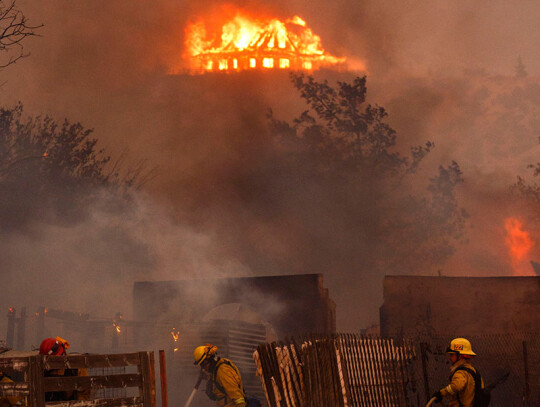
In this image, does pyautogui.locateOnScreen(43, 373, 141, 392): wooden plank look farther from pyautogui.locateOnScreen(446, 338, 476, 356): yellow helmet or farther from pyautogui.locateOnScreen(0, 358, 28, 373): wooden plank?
pyautogui.locateOnScreen(446, 338, 476, 356): yellow helmet

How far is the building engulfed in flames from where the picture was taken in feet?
189

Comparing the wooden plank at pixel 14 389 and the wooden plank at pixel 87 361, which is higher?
the wooden plank at pixel 87 361

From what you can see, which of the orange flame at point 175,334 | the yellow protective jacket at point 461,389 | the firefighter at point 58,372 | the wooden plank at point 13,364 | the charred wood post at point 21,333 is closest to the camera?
the wooden plank at point 13,364

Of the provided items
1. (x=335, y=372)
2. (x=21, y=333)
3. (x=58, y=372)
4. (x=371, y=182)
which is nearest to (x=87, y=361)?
(x=58, y=372)

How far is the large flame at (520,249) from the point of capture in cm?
4679

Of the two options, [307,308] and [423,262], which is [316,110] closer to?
[423,262]

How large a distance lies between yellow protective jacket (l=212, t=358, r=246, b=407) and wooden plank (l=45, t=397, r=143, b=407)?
97.9 inches

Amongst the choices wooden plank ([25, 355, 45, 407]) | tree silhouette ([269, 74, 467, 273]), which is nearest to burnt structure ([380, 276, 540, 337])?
wooden plank ([25, 355, 45, 407])

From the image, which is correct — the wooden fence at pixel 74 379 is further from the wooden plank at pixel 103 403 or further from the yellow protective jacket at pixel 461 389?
the yellow protective jacket at pixel 461 389

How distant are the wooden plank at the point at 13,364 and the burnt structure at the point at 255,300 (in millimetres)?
14427

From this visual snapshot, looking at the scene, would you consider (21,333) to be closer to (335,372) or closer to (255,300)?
(255,300)

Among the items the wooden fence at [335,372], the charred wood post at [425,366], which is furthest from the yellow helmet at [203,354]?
the charred wood post at [425,366]

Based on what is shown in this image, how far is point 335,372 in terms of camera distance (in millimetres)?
9508

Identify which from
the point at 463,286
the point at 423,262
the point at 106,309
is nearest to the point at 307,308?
the point at 463,286
